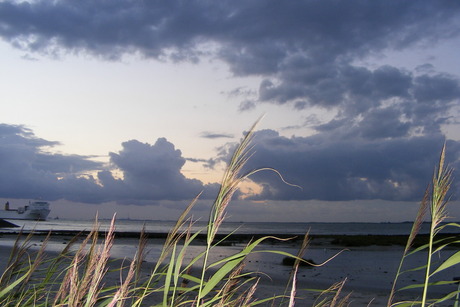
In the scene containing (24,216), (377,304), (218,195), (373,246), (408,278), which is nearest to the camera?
(218,195)

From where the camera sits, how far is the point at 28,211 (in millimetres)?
122312

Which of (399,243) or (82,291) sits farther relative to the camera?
(399,243)

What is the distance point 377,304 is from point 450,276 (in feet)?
A: 28.6

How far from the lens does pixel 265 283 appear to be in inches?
552

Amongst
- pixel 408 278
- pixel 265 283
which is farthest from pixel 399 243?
pixel 265 283

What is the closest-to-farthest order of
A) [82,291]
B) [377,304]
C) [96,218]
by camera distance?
[82,291] → [96,218] → [377,304]

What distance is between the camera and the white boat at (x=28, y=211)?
12178 cm

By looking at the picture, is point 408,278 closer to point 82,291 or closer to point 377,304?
point 377,304

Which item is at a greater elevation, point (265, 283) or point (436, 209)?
point (436, 209)

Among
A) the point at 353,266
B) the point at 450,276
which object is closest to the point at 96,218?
the point at 450,276

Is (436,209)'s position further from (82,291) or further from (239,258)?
(82,291)

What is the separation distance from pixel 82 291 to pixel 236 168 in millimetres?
646

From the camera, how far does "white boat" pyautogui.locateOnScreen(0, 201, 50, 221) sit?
4795 inches

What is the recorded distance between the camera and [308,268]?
20.3 m
